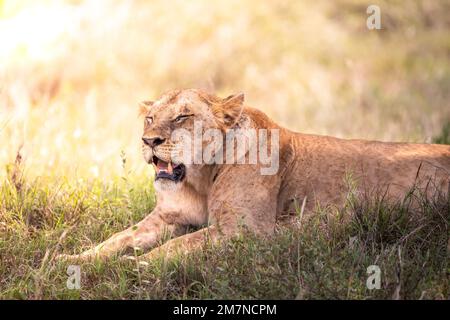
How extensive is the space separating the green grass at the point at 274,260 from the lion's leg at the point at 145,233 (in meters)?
0.21

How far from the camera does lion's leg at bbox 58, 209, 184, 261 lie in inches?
253

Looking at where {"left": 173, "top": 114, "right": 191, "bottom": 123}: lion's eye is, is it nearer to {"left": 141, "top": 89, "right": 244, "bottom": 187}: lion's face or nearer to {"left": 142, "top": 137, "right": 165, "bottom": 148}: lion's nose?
{"left": 141, "top": 89, "right": 244, "bottom": 187}: lion's face

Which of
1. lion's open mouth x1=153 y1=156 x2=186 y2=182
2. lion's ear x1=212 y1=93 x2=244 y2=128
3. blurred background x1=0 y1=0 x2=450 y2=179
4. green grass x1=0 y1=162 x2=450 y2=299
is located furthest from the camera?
blurred background x1=0 y1=0 x2=450 y2=179

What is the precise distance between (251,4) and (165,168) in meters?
14.3

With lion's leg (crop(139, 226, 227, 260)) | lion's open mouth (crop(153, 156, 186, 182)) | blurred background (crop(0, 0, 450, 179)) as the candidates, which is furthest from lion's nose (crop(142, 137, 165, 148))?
blurred background (crop(0, 0, 450, 179))

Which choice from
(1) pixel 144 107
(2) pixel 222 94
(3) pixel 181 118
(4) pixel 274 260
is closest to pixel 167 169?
(3) pixel 181 118

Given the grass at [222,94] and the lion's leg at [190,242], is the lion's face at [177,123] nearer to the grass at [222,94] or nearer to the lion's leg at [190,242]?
the lion's leg at [190,242]

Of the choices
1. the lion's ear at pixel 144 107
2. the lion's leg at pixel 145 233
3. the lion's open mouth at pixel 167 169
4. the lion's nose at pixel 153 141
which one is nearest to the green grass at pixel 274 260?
the lion's leg at pixel 145 233

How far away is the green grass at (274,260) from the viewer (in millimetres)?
5172

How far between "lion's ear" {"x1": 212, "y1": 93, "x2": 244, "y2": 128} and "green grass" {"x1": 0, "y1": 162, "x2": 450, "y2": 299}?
0.87 meters

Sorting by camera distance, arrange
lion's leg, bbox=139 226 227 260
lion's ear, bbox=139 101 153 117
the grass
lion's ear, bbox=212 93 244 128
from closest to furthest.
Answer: the grass < lion's leg, bbox=139 226 227 260 < lion's ear, bbox=212 93 244 128 < lion's ear, bbox=139 101 153 117

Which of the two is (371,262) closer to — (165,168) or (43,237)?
(165,168)

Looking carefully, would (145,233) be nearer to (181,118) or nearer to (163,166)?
(163,166)

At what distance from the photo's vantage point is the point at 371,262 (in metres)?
5.46
